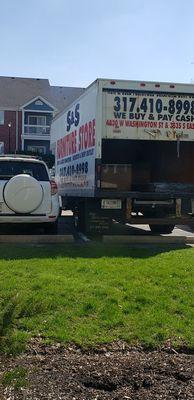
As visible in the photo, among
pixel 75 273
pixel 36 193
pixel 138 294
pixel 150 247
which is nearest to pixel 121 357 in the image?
pixel 138 294

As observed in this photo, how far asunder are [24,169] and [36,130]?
150ft

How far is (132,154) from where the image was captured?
13875mm

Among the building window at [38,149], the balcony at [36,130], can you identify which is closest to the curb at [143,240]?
the building window at [38,149]

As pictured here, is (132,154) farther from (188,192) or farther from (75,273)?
(75,273)

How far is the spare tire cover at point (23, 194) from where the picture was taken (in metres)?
10.0

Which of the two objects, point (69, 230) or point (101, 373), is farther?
point (69, 230)

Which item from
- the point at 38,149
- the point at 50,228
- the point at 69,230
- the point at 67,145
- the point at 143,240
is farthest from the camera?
the point at 38,149

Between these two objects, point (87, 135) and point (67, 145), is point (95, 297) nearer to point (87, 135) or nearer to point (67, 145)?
point (87, 135)

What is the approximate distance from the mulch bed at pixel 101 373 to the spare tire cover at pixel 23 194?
5243mm

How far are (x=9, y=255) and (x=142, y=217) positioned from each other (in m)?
3.61

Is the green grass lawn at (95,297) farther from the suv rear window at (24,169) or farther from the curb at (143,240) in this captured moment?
the suv rear window at (24,169)

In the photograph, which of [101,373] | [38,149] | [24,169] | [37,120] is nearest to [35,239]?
[24,169]

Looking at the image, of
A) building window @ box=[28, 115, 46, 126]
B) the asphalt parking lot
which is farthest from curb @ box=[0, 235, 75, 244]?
building window @ box=[28, 115, 46, 126]

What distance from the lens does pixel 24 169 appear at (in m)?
11.2
